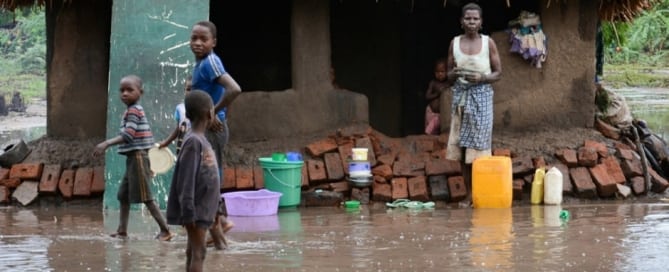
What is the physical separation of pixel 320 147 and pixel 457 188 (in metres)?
1.28

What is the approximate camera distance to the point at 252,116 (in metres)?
11.5

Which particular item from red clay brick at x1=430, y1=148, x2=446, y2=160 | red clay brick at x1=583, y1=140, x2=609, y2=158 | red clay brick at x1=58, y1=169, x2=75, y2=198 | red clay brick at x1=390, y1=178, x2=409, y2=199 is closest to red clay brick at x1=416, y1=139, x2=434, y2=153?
red clay brick at x1=430, y1=148, x2=446, y2=160

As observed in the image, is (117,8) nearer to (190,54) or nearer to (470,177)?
(190,54)

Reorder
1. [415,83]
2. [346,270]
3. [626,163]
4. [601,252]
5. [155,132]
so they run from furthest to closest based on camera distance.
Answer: [415,83]
[626,163]
[155,132]
[601,252]
[346,270]

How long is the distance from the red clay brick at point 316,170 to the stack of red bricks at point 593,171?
1.66 meters

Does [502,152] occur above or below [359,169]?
above

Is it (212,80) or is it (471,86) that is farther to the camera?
(471,86)

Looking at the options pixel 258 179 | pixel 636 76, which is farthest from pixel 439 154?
pixel 636 76

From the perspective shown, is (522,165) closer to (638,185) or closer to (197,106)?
(638,185)

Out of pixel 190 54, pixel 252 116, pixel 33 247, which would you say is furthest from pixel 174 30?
pixel 33 247

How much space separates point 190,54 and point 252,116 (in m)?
1.33

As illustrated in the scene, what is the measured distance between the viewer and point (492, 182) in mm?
10477

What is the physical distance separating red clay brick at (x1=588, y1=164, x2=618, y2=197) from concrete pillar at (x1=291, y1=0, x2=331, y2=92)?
2.52 metres

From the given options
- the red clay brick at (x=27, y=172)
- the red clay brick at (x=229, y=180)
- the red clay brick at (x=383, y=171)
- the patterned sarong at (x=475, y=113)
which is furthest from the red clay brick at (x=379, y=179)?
the red clay brick at (x=27, y=172)
